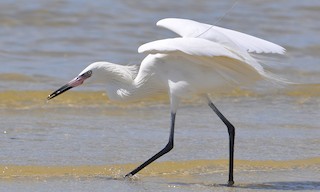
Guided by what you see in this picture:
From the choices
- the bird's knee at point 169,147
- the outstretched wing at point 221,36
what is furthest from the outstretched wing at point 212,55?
the bird's knee at point 169,147

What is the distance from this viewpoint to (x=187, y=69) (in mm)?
7000

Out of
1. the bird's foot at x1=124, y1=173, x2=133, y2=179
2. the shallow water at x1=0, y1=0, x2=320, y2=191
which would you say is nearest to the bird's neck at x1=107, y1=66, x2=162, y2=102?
the shallow water at x1=0, y1=0, x2=320, y2=191

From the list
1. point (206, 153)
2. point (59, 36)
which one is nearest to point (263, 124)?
point (206, 153)

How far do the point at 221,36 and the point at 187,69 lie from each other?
0.42 meters

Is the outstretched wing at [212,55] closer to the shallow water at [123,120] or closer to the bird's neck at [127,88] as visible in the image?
the bird's neck at [127,88]

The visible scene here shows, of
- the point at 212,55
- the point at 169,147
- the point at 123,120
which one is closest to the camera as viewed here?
the point at 212,55

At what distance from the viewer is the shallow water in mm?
6957

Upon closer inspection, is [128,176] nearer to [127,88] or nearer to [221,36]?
[127,88]

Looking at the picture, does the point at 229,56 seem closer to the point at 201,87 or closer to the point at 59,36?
the point at 201,87

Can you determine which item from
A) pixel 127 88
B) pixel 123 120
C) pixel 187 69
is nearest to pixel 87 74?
pixel 127 88

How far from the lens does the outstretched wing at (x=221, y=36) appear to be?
281 inches

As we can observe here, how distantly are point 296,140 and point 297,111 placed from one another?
1.52 m

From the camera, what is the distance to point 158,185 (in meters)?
6.65

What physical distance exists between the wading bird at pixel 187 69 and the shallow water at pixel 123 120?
34 centimetres
